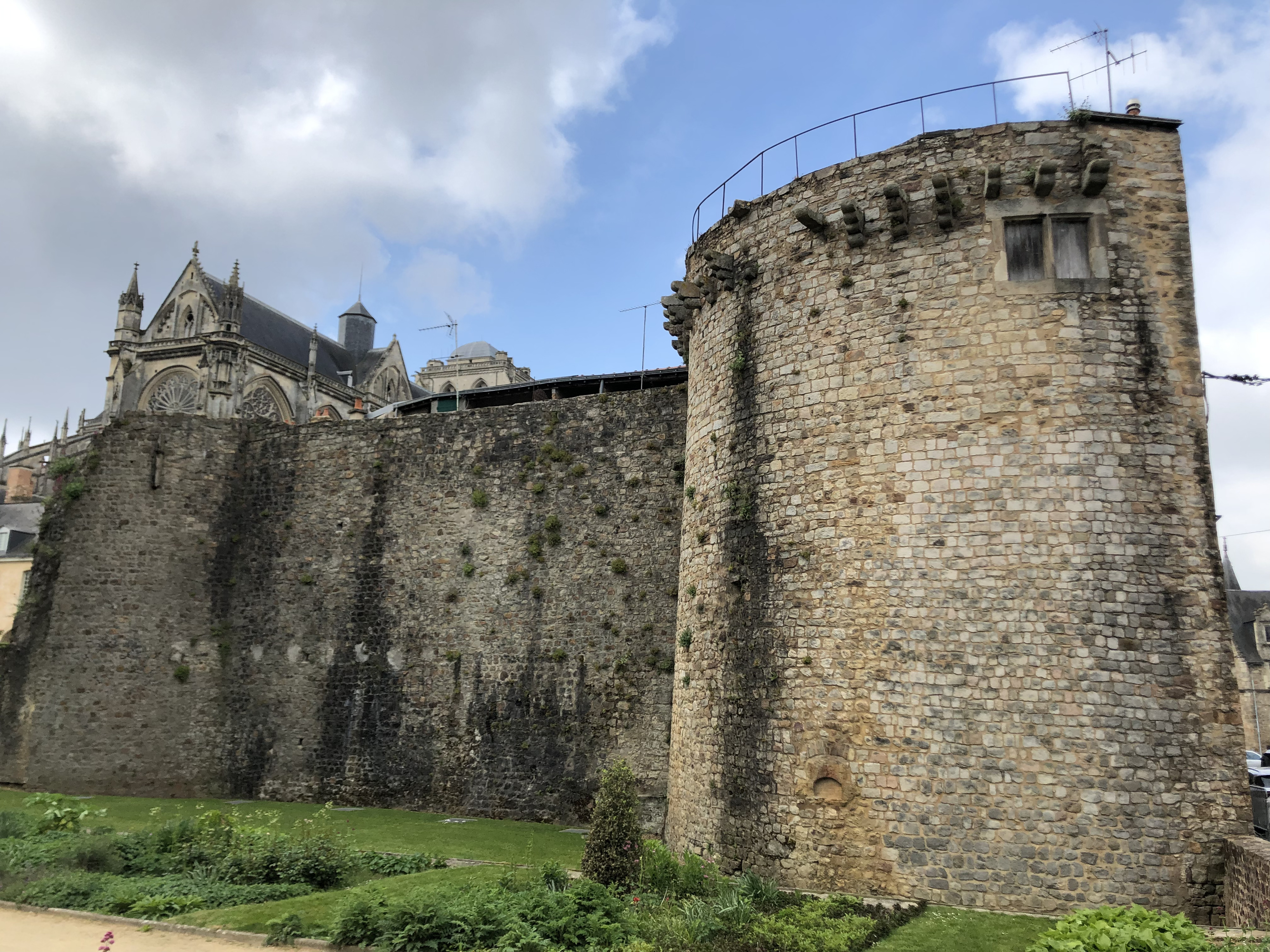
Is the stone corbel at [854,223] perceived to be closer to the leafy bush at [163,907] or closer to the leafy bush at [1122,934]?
the leafy bush at [1122,934]

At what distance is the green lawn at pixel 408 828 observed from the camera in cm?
1437

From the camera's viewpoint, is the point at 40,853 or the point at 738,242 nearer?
the point at 40,853

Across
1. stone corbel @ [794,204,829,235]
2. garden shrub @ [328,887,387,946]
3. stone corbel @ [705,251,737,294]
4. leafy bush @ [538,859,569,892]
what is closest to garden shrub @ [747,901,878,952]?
leafy bush @ [538,859,569,892]

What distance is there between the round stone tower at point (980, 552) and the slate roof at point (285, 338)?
183ft

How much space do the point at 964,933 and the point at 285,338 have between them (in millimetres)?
64269

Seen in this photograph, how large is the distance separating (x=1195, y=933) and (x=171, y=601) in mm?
20284

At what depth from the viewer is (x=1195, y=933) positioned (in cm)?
778

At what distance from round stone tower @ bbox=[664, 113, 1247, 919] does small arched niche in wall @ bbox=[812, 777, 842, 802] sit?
3 centimetres

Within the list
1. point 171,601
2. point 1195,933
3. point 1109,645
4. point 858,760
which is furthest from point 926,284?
point 171,601

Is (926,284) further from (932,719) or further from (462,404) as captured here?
(462,404)

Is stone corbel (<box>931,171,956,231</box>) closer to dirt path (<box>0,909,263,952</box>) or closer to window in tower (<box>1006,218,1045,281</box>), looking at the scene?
window in tower (<box>1006,218,1045,281</box>)

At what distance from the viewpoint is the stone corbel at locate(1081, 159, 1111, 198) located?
1091cm

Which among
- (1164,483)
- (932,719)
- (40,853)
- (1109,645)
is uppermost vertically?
(1164,483)

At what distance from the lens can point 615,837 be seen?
36.8 ft
